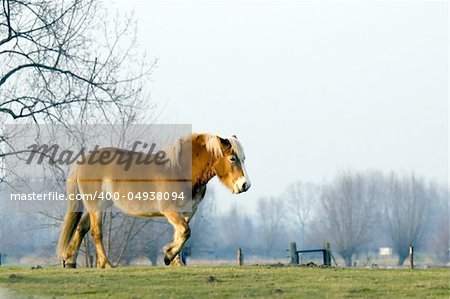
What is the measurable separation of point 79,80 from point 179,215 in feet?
28.7

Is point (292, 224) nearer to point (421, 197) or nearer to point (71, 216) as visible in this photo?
point (421, 197)

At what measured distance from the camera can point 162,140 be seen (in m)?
35.4

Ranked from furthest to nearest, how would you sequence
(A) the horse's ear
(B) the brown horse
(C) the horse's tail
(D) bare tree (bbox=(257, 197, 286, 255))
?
(D) bare tree (bbox=(257, 197, 286, 255)), (C) the horse's tail, (A) the horse's ear, (B) the brown horse

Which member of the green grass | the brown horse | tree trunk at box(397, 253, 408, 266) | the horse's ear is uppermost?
the horse's ear

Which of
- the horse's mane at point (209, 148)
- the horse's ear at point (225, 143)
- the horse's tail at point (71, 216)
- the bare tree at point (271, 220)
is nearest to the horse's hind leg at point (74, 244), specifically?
the horse's tail at point (71, 216)

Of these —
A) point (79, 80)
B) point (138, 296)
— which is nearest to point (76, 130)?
point (79, 80)

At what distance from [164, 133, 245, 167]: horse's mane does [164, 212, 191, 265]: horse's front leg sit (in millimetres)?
1172

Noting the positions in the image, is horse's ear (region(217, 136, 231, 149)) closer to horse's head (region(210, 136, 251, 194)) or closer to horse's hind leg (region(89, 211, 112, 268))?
horse's head (region(210, 136, 251, 194))

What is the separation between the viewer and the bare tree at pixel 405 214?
82062 mm

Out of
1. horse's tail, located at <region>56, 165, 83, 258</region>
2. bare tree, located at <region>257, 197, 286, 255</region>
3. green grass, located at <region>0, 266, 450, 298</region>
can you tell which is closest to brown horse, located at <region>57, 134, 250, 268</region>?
horse's tail, located at <region>56, 165, 83, 258</region>

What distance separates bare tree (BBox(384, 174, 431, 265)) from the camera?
82062 millimetres

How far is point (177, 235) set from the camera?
1853 cm

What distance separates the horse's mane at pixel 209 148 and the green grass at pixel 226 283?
2.37 m

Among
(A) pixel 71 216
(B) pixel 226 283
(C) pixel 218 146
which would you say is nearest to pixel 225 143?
(C) pixel 218 146
